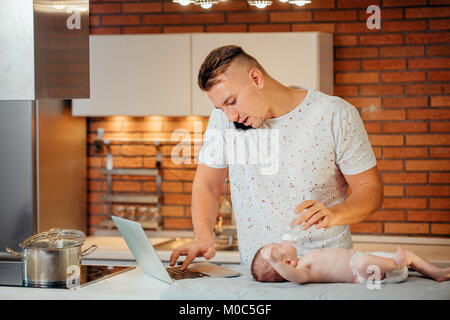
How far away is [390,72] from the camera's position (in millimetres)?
3076

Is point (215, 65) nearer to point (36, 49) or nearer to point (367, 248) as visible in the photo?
point (36, 49)

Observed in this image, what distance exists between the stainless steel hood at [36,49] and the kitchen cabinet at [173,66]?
1.03m

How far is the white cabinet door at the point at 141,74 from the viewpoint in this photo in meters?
3.08

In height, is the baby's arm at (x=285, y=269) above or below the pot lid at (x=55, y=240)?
below

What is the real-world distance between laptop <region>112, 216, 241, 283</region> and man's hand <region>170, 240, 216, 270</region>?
26 mm

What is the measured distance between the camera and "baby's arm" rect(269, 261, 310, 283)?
1.49 metres

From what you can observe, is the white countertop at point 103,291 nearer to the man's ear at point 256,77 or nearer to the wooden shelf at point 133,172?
the man's ear at point 256,77

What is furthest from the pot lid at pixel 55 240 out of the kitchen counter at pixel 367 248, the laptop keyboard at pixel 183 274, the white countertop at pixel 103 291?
the kitchen counter at pixel 367 248

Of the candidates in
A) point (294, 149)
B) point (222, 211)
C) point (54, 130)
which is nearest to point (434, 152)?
point (222, 211)

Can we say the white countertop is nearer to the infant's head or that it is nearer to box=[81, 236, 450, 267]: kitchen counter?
the infant's head

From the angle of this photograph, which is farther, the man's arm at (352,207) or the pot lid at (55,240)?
the pot lid at (55,240)

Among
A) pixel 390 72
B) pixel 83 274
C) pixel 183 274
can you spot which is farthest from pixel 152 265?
pixel 390 72

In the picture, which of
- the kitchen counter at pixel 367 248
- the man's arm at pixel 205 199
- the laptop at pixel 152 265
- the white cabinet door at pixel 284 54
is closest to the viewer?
the laptop at pixel 152 265
